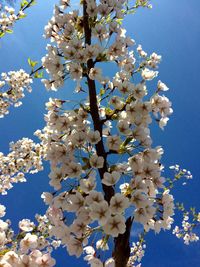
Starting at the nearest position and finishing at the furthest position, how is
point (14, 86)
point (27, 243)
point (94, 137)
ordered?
point (27, 243), point (94, 137), point (14, 86)

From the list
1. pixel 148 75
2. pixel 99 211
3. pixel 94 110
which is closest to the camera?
pixel 99 211

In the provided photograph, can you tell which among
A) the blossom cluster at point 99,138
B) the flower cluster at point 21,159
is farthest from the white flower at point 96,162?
the flower cluster at point 21,159

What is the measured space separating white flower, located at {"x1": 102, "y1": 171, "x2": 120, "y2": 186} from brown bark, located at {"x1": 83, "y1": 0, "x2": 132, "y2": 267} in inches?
8.6

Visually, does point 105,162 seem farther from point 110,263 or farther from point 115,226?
point 110,263

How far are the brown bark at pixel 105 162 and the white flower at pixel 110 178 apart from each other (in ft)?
0.72

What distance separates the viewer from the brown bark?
3545 millimetres

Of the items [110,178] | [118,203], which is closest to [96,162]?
[110,178]

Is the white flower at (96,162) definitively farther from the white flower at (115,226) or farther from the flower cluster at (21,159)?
the flower cluster at (21,159)

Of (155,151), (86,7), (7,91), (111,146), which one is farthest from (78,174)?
(7,91)

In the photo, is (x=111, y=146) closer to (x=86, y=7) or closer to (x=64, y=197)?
(x=64, y=197)

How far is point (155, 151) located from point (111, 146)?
22.3 inches

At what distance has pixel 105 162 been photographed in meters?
4.16

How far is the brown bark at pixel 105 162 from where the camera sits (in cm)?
354

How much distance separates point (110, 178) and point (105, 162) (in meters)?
0.40
